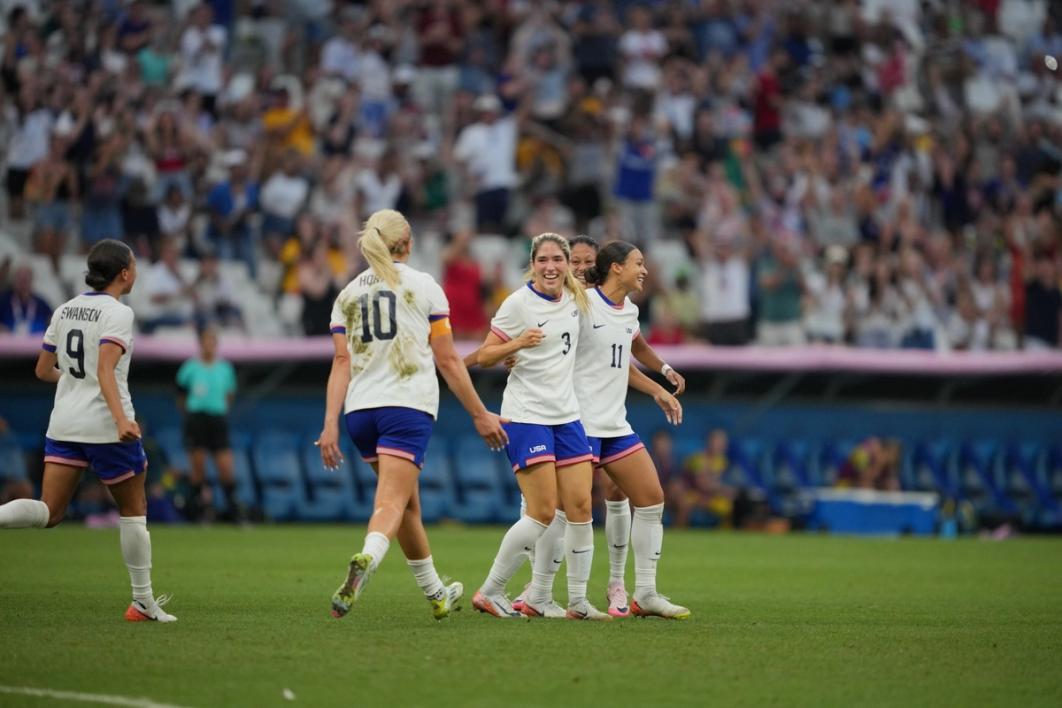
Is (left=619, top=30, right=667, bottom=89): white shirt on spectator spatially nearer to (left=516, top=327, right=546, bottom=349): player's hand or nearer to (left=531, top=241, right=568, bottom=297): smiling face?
(left=531, top=241, right=568, bottom=297): smiling face

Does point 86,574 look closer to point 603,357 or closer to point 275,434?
point 603,357

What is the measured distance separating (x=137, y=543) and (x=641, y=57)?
19.9 m

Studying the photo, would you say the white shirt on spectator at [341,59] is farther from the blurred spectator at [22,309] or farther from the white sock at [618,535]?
the white sock at [618,535]

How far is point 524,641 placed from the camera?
9250mm

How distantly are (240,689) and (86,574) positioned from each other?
6783 mm

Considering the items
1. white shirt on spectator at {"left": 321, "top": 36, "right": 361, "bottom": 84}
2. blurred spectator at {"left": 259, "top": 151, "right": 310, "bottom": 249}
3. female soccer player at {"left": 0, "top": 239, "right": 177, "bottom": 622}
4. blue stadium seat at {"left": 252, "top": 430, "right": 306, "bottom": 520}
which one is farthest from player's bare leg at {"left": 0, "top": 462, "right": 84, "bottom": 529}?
white shirt on spectator at {"left": 321, "top": 36, "right": 361, "bottom": 84}

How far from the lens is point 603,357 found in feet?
35.8

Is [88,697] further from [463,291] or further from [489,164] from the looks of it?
[489,164]

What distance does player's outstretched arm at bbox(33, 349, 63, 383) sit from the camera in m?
10.1

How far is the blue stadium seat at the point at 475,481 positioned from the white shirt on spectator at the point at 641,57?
7854mm

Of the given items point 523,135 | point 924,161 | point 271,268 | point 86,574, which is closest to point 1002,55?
point 924,161

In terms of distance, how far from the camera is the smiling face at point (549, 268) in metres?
10.5

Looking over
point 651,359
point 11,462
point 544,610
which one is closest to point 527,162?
point 11,462

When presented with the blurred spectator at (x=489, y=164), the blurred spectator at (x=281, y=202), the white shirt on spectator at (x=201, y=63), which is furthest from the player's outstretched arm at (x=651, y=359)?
the white shirt on spectator at (x=201, y=63)
